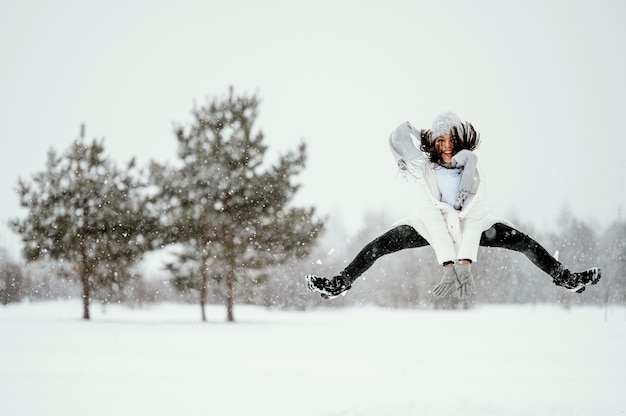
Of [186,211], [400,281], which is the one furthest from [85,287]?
[400,281]

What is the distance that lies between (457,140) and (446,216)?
0.33 meters

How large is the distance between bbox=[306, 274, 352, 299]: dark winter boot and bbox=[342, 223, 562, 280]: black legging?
0.04 metres

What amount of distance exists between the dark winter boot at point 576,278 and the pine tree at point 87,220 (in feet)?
73.4

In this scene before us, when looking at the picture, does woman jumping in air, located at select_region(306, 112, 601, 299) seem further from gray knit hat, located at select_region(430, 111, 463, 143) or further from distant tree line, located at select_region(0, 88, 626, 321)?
distant tree line, located at select_region(0, 88, 626, 321)

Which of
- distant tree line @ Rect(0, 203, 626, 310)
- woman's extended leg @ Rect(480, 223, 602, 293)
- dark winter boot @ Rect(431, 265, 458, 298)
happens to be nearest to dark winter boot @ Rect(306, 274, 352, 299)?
dark winter boot @ Rect(431, 265, 458, 298)

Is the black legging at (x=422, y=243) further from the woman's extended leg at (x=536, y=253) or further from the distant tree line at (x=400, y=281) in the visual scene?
the distant tree line at (x=400, y=281)

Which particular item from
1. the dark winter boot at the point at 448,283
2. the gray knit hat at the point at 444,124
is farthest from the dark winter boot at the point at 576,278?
the gray knit hat at the point at 444,124

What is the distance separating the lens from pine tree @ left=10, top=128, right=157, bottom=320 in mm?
23656

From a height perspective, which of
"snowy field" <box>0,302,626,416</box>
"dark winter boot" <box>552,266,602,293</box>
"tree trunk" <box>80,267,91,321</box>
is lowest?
"snowy field" <box>0,302,626,416</box>

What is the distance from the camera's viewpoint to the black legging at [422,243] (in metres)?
2.51

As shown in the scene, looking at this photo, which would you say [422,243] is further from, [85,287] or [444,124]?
[85,287]

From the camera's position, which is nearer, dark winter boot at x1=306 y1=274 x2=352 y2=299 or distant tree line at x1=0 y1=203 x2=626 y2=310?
dark winter boot at x1=306 y1=274 x2=352 y2=299

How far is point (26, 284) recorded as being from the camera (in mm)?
34906

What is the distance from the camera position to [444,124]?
238 cm
